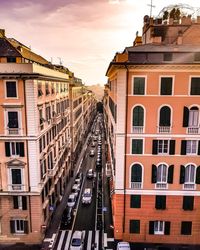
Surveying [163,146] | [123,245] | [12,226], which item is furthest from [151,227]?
[12,226]

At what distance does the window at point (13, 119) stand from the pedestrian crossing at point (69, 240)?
58.8 feet

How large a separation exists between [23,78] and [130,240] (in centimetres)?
2656

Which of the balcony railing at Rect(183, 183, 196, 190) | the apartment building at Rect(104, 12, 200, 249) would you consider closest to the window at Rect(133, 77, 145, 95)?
the apartment building at Rect(104, 12, 200, 249)

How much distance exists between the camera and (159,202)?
3303 cm

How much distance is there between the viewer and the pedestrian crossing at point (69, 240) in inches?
1329

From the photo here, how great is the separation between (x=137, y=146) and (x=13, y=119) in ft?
55.4

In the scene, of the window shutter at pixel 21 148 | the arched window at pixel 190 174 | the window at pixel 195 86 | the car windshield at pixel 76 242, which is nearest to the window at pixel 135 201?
the arched window at pixel 190 174

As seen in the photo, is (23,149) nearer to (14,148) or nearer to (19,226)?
(14,148)

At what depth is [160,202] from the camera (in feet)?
108

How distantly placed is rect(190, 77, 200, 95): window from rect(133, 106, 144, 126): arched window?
22.3ft

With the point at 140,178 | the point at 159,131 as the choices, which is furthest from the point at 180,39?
the point at 140,178

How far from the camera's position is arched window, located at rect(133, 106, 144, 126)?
31297mm

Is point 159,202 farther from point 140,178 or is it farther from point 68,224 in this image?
point 68,224

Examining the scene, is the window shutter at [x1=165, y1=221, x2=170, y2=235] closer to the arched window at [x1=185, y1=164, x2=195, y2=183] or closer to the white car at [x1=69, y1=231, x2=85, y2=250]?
the arched window at [x1=185, y1=164, x2=195, y2=183]
